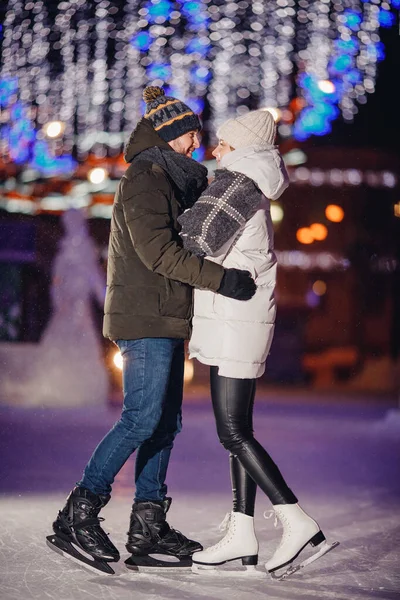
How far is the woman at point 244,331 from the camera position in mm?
2648

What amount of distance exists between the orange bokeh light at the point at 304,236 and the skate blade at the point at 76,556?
1107cm

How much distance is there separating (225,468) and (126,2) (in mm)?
2362

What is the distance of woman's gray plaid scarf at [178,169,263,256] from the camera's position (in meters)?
2.60

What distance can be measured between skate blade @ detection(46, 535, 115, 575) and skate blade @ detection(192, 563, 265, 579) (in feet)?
0.92

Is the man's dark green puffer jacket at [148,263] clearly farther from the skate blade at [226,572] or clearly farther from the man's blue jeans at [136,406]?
the skate blade at [226,572]

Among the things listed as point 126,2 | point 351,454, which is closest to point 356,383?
point 351,454

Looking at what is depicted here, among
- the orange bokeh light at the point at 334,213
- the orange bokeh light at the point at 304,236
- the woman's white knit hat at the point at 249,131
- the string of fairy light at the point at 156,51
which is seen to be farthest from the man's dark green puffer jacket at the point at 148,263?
the orange bokeh light at the point at 334,213

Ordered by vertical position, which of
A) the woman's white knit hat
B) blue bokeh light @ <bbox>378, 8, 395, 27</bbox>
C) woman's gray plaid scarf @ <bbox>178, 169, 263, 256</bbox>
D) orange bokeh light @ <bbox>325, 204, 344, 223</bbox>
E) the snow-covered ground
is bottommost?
orange bokeh light @ <bbox>325, 204, 344, 223</bbox>

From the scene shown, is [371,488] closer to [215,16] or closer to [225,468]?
[225,468]

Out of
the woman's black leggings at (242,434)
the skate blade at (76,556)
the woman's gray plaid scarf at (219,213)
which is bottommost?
the skate blade at (76,556)

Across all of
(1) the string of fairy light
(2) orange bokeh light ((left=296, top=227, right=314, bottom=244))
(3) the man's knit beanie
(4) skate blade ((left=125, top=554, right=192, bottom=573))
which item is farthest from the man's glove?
(2) orange bokeh light ((left=296, top=227, right=314, bottom=244))

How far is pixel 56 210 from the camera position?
8.67m

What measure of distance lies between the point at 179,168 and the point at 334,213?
12677 mm

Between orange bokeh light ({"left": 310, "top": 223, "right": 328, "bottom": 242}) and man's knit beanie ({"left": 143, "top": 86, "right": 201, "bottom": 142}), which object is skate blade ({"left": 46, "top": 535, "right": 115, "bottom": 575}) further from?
orange bokeh light ({"left": 310, "top": 223, "right": 328, "bottom": 242})
